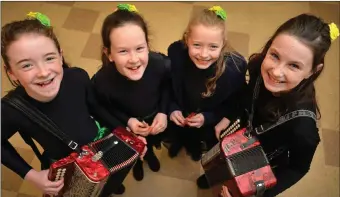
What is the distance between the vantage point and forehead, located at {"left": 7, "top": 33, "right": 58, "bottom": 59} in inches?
43.8

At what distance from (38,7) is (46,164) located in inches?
63.5

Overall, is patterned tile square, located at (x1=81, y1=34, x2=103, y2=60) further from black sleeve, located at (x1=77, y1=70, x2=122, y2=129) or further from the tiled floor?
black sleeve, located at (x1=77, y1=70, x2=122, y2=129)

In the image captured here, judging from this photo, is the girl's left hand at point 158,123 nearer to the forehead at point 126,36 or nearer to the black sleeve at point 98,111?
the black sleeve at point 98,111

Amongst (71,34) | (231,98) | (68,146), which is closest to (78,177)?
(68,146)

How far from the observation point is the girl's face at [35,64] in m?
1.12

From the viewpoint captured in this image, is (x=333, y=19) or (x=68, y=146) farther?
(x=333, y=19)

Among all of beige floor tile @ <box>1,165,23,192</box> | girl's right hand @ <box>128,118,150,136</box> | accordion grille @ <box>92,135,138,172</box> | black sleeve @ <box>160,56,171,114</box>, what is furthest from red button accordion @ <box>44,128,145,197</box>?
beige floor tile @ <box>1,165,23,192</box>

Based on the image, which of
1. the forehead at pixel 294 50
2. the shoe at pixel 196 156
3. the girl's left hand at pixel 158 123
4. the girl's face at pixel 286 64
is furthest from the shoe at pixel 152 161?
the forehead at pixel 294 50

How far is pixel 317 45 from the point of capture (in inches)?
44.0

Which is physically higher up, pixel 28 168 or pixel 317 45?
pixel 317 45

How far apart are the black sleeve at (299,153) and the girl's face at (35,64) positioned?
0.85 m

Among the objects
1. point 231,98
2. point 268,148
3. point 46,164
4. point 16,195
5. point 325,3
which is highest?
point 325,3

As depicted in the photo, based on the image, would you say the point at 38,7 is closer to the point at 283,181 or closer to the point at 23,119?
the point at 23,119

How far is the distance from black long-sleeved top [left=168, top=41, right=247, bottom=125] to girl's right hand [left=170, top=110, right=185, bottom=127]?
0.8 inches
